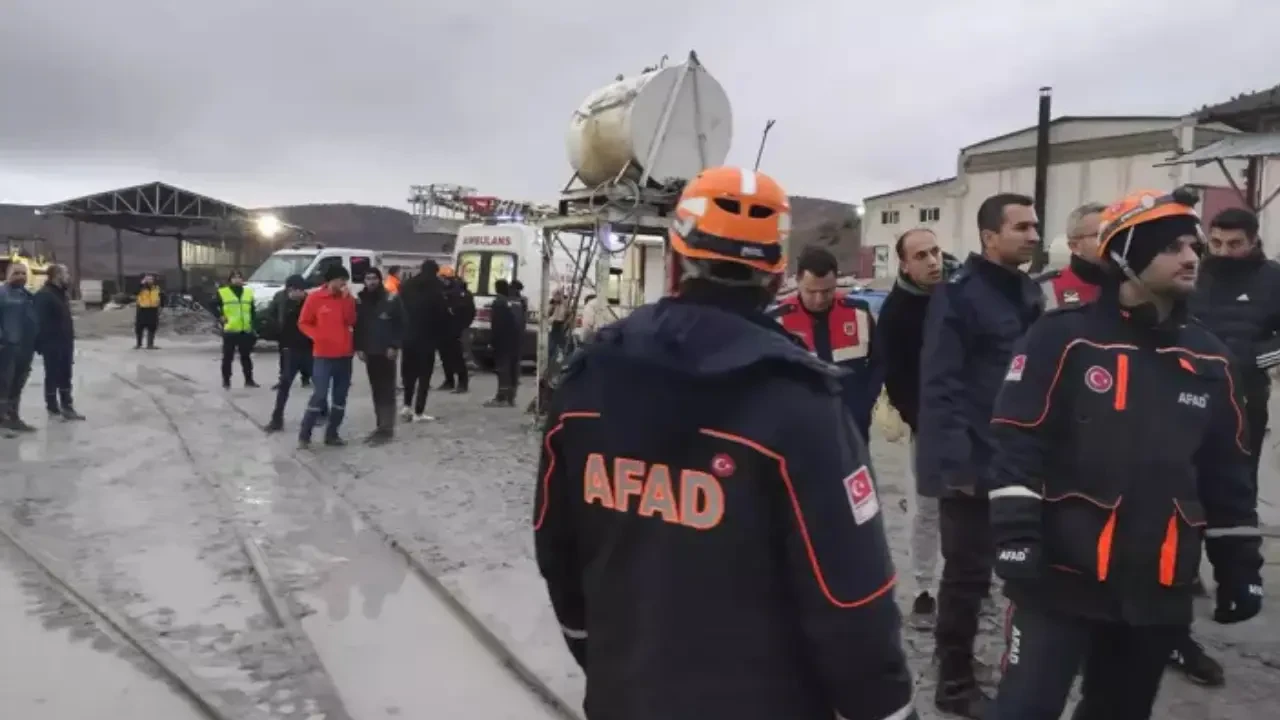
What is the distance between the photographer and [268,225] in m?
37.4

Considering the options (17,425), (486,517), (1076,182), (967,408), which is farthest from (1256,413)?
(1076,182)

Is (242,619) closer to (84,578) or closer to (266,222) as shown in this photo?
(84,578)

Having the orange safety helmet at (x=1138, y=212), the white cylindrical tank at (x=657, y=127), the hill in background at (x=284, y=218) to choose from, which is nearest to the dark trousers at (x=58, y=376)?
the white cylindrical tank at (x=657, y=127)

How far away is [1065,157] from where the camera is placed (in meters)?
33.8

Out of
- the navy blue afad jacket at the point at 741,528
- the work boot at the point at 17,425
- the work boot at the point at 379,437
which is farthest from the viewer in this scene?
the work boot at the point at 17,425

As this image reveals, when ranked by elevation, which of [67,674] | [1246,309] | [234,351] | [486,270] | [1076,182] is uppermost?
[1076,182]

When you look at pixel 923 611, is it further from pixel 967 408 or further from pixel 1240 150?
pixel 1240 150

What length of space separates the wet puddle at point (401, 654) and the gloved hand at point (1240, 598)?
239 cm

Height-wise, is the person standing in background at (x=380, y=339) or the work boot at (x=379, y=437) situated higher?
the person standing in background at (x=380, y=339)

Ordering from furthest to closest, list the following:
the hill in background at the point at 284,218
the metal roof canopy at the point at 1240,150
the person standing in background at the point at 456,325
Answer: the hill in background at the point at 284,218 → the person standing in background at the point at 456,325 → the metal roof canopy at the point at 1240,150

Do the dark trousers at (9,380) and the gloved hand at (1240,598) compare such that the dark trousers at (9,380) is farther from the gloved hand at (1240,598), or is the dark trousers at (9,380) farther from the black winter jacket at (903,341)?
the gloved hand at (1240,598)

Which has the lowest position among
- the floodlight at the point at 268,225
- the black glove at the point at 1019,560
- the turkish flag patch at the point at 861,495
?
the black glove at the point at 1019,560

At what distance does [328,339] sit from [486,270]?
29.3 feet

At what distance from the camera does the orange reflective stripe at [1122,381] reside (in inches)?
110
